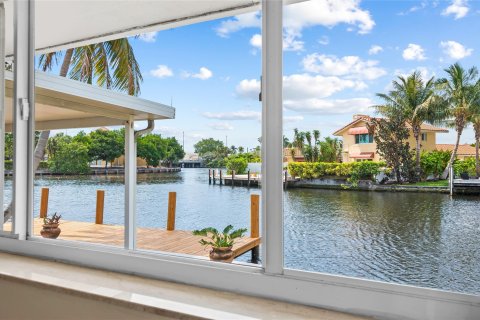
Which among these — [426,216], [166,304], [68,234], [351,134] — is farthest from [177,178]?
[426,216]

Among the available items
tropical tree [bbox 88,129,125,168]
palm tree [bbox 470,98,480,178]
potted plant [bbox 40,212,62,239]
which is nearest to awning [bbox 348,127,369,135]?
palm tree [bbox 470,98,480,178]

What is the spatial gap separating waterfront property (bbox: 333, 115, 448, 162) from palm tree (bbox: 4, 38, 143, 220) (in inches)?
127

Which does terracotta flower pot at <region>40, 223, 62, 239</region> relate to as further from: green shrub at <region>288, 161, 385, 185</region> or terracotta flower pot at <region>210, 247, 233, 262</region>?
green shrub at <region>288, 161, 385, 185</region>

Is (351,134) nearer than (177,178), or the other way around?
(177,178)

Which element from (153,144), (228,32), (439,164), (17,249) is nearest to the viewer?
(17,249)

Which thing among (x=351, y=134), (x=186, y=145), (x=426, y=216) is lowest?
(x=426, y=216)

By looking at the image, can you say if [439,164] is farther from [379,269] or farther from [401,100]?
[379,269]

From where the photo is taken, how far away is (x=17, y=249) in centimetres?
95

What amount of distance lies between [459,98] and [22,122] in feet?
19.1

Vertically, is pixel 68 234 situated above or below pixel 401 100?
below

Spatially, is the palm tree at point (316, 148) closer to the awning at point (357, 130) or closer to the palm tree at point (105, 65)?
the awning at point (357, 130)

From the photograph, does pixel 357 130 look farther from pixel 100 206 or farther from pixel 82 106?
pixel 82 106

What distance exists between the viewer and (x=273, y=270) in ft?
2.13

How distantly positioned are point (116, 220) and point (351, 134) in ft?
13.1
